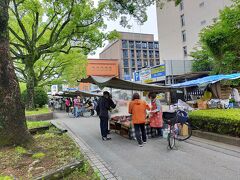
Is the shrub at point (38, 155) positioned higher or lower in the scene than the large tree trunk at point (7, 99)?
lower

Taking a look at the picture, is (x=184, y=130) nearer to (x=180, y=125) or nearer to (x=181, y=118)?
(x=180, y=125)

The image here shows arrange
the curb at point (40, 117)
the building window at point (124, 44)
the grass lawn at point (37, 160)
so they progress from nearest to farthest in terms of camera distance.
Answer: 1. the grass lawn at point (37, 160)
2. the curb at point (40, 117)
3. the building window at point (124, 44)

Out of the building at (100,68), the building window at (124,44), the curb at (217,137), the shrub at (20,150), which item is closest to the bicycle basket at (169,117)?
the curb at (217,137)

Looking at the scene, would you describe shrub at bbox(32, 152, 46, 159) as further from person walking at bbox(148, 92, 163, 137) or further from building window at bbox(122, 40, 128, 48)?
building window at bbox(122, 40, 128, 48)

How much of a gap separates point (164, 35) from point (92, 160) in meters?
34.3

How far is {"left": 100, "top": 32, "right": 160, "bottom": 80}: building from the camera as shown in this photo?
7631 centimetres

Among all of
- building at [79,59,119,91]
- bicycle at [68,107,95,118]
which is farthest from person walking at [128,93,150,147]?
building at [79,59,119,91]

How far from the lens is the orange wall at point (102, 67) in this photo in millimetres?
62781

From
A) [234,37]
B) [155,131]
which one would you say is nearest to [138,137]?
[155,131]

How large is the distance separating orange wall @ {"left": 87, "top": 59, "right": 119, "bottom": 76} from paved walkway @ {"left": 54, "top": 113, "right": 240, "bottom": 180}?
5651 centimetres

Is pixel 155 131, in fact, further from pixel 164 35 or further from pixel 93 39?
pixel 164 35

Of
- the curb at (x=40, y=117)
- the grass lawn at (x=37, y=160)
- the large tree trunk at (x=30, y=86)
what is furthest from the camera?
the large tree trunk at (x=30, y=86)

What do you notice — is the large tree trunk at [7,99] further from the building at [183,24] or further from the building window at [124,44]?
the building window at [124,44]

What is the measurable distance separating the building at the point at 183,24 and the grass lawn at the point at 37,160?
27.6m
